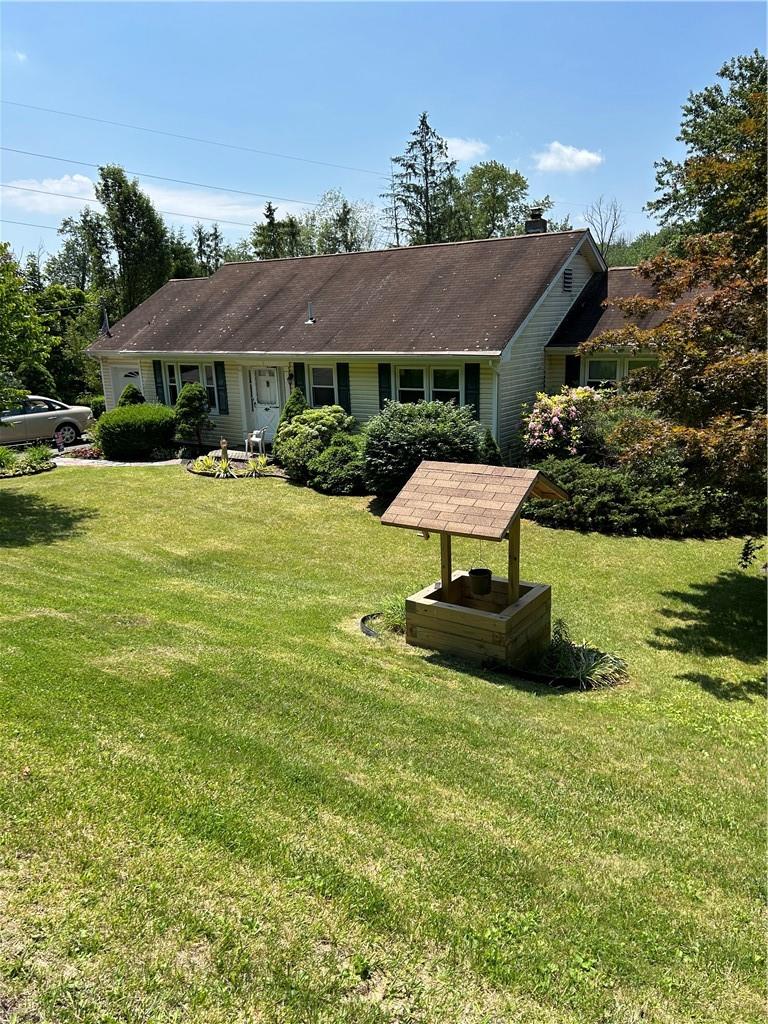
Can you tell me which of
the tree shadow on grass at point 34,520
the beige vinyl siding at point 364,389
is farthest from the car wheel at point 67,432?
the beige vinyl siding at point 364,389

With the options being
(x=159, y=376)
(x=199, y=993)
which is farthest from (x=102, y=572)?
(x=159, y=376)

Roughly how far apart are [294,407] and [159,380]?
6.42 m

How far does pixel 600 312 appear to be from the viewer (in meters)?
18.5

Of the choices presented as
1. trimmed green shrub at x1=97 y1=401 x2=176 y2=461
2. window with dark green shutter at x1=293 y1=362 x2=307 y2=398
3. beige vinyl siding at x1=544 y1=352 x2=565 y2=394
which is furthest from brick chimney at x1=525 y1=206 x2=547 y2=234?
trimmed green shrub at x1=97 y1=401 x2=176 y2=461

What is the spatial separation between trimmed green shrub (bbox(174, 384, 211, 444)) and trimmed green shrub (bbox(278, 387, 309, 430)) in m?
3.12

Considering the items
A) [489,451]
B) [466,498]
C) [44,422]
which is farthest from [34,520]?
[44,422]

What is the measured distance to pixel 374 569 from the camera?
35.3 ft

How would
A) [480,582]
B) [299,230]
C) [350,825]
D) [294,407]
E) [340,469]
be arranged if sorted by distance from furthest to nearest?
[299,230], [294,407], [340,469], [480,582], [350,825]

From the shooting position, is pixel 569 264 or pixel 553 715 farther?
pixel 569 264

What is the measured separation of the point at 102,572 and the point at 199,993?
7325 millimetres

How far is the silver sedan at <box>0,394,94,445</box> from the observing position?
21.0 metres

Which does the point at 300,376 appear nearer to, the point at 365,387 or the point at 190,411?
the point at 365,387

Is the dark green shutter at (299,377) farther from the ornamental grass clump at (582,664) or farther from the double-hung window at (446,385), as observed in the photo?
the ornamental grass clump at (582,664)

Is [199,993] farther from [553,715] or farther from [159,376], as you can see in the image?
[159,376]
